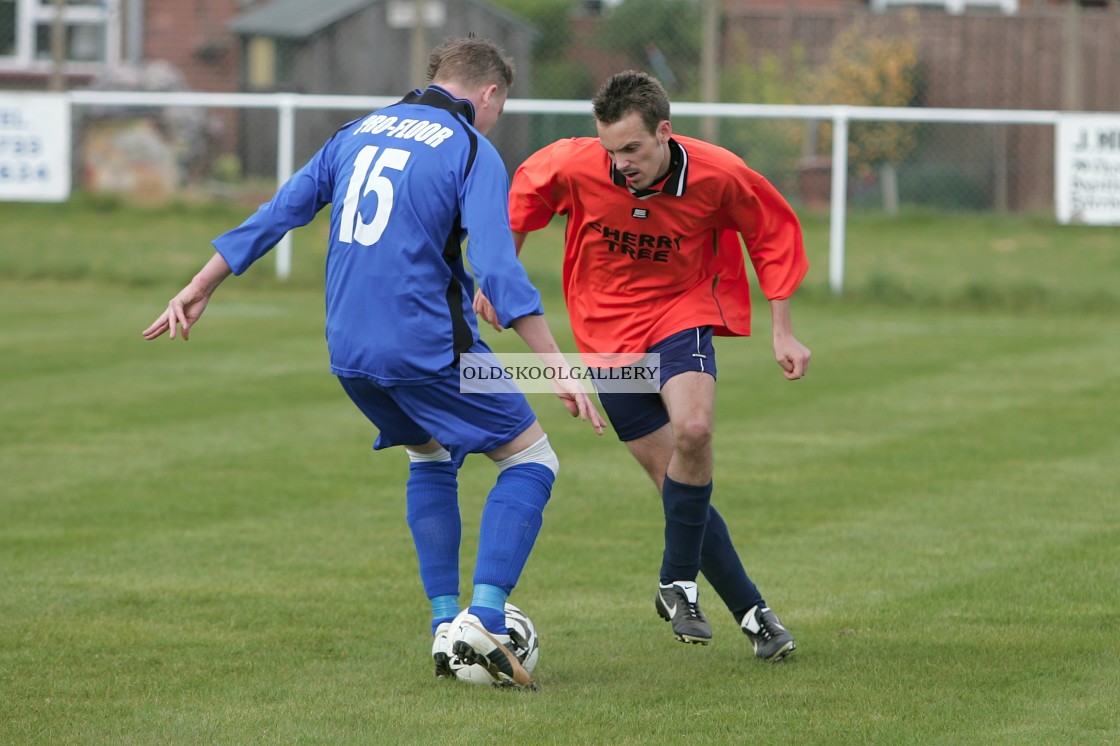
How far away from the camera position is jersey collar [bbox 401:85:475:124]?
488cm

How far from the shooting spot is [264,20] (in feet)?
81.8

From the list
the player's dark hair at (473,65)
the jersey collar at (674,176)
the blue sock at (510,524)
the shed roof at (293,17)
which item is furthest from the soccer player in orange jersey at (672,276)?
the shed roof at (293,17)

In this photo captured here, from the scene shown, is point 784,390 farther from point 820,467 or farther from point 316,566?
point 316,566

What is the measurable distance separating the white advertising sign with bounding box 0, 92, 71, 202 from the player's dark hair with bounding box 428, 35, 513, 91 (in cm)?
1295

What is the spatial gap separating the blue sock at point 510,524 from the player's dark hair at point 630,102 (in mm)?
1061

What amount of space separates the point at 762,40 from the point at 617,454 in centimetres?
1339

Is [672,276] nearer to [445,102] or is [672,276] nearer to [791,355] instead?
[791,355]

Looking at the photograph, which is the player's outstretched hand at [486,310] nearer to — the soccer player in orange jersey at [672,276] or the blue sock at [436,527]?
the soccer player in orange jersey at [672,276]

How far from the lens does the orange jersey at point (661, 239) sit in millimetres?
5105

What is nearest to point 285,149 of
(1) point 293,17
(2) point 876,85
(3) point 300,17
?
(2) point 876,85

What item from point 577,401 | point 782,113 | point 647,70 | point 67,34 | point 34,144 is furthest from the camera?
point 67,34

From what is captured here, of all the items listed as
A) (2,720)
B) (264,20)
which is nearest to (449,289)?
(2,720)

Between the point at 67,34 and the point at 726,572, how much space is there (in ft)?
72.5

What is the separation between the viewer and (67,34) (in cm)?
2498
